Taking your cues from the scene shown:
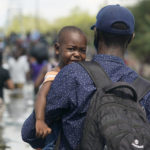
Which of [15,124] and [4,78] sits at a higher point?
[4,78]

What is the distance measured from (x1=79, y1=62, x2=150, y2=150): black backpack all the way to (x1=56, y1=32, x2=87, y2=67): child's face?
27.9 inches

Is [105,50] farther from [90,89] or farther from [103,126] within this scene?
[103,126]

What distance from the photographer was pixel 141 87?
238 cm

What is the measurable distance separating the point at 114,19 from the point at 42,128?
0.79 meters

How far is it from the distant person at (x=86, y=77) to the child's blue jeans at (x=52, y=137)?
0.24ft

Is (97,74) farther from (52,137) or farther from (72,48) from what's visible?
(72,48)

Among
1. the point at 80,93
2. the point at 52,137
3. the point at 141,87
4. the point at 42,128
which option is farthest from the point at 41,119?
the point at 141,87

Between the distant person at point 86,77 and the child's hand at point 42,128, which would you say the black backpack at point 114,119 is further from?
the child's hand at point 42,128

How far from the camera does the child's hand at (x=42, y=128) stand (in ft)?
8.34

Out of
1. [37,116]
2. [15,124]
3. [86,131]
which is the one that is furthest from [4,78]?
[86,131]

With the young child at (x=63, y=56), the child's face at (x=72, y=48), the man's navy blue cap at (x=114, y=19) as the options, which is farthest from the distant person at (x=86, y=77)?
the child's face at (x=72, y=48)

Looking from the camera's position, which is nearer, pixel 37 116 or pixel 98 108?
pixel 98 108

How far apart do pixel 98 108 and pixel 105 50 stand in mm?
448

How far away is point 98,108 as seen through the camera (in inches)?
86.1
